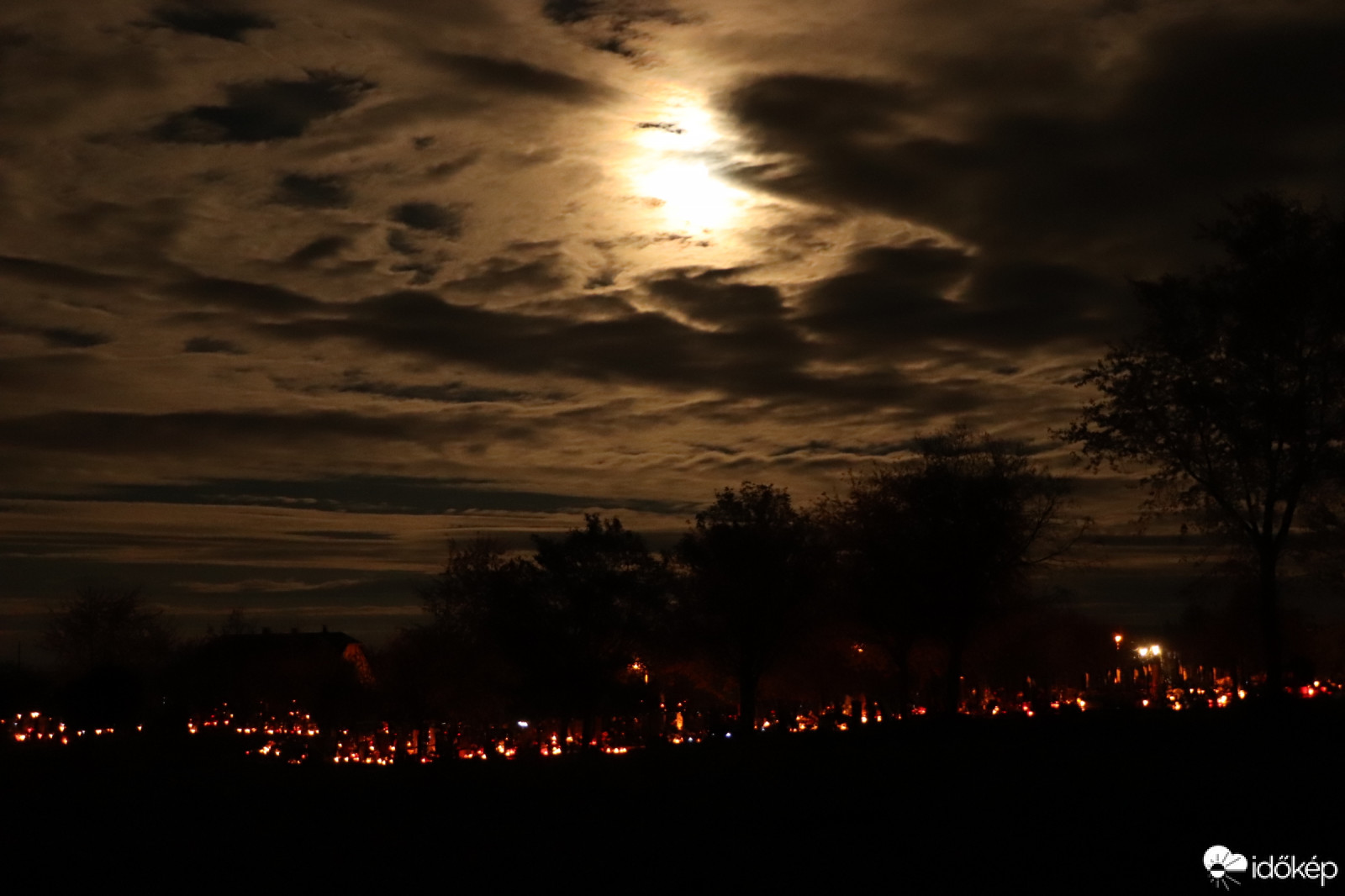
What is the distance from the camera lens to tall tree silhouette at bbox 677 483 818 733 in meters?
52.7

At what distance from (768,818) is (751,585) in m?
32.2

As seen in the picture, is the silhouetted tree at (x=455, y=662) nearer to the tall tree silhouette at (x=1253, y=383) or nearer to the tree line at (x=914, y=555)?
the tree line at (x=914, y=555)

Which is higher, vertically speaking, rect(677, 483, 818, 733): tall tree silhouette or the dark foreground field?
rect(677, 483, 818, 733): tall tree silhouette

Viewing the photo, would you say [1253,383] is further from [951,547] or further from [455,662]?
[455,662]

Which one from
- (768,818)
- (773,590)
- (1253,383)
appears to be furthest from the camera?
(773,590)

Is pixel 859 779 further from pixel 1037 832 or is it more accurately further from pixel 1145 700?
pixel 1145 700

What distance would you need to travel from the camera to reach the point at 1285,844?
16.3 m

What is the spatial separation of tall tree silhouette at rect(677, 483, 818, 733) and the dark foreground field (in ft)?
66.3

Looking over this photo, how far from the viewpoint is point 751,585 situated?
52781 mm

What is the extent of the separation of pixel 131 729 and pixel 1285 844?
2270 inches

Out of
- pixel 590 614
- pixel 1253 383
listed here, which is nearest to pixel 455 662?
pixel 590 614

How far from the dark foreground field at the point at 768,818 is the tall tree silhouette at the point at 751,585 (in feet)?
66.3

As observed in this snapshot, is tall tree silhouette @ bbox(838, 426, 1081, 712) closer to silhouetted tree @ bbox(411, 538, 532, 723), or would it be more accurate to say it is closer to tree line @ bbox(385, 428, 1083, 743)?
tree line @ bbox(385, 428, 1083, 743)

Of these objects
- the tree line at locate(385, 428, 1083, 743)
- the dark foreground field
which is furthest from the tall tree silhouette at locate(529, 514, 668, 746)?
the dark foreground field
